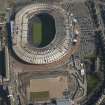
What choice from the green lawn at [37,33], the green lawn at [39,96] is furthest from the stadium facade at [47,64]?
the green lawn at [37,33]

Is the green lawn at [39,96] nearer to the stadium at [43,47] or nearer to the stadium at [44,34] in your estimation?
the stadium at [43,47]

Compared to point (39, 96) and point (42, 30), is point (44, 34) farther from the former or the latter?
point (39, 96)

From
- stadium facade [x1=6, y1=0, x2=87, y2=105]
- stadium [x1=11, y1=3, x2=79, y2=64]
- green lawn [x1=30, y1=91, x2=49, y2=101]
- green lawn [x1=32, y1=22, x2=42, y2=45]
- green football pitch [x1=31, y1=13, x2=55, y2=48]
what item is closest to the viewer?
green lawn [x1=30, y1=91, x2=49, y2=101]

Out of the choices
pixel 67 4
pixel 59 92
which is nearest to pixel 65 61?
pixel 59 92

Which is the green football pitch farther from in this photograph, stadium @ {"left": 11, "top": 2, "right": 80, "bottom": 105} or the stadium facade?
the stadium facade

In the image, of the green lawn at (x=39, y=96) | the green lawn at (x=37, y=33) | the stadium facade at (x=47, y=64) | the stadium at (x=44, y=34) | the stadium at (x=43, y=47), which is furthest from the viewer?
the green lawn at (x=37, y=33)

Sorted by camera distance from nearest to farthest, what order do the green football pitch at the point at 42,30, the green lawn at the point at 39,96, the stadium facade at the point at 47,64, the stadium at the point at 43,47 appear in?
the green lawn at the point at 39,96 → the stadium facade at the point at 47,64 → the stadium at the point at 43,47 → the green football pitch at the point at 42,30

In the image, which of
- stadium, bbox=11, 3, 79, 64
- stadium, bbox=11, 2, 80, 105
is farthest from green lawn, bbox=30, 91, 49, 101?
stadium, bbox=11, 3, 79, 64

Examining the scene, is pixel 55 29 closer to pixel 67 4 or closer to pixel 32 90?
pixel 67 4
